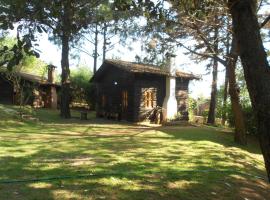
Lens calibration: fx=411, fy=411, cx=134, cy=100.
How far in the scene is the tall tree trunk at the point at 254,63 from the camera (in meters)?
5.80

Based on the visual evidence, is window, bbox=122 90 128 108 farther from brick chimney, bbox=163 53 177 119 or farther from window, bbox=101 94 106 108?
window, bbox=101 94 106 108

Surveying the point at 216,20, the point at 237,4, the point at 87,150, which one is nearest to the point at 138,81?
the point at 216,20

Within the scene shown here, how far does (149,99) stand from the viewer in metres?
28.6

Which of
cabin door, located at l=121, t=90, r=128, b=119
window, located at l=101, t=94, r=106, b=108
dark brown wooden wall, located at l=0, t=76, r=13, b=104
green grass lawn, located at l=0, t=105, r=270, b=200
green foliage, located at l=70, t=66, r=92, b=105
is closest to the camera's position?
green grass lawn, located at l=0, t=105, r=270, b=200

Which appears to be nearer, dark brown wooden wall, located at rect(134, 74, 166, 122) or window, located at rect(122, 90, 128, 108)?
dark brown wooden wall, located at rect(134, 74, 166, 122)

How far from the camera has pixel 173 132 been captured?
1973 cm

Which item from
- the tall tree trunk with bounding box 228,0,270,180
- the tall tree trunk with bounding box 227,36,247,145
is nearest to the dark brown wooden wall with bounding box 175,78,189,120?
the tall tree trunk with bounding box 227,36,247,145

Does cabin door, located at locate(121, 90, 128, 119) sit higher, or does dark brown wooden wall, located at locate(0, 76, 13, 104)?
dark brown wooden wall, located at locate(0, 76, 13, 104)

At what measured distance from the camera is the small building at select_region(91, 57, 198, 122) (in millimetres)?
27906

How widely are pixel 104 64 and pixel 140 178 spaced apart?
2332 centimetres

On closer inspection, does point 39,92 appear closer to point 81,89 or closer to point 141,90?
point 81,89

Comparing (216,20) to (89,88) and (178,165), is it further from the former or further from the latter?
(89,88)

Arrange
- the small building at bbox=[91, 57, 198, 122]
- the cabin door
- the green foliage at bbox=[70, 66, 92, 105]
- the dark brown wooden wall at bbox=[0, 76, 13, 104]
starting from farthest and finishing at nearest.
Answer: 1. the green foliage at bbox=[70, 66, 92, 105]
2. the dark brown wooden wall at bbox=[0, 76, 13, 104]
3. the cabin door
4. the small building at bbox=[91, 57, 198, 122]

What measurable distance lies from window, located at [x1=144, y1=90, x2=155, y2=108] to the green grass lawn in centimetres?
1224
